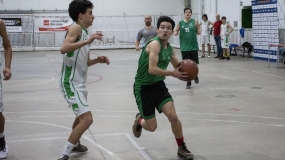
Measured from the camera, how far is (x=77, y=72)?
596 cm

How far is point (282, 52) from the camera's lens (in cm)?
1811

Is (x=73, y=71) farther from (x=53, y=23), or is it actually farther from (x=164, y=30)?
(x=53, y=23)

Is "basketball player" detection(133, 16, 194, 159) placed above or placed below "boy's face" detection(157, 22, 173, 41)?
below

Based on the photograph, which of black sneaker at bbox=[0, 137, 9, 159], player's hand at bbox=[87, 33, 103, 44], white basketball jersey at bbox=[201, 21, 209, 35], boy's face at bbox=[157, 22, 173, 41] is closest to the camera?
player's hand at bbox=[87, 33, 103, 44]

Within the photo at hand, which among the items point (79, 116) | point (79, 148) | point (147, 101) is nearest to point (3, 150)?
point (79, 148)

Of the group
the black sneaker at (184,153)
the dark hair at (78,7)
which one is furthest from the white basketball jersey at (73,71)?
the black sneaker at (184,153)

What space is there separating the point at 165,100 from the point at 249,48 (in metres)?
18.1

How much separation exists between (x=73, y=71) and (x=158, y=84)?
1138 mm

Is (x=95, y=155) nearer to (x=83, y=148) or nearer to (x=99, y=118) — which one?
(x=83, y=148)

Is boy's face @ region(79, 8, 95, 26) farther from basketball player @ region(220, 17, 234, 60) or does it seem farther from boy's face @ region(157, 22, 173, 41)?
basketball player @ region(220, 17, 234, 60)

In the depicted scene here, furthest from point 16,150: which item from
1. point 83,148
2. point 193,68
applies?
point 193,68

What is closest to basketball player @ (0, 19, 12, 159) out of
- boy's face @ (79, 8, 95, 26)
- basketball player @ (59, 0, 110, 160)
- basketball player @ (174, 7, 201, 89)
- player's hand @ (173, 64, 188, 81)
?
basketball player @ (59, 0, 110, 160)

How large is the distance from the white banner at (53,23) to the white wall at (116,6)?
254 centimetres

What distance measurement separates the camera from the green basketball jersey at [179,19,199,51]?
12977 millimetres
